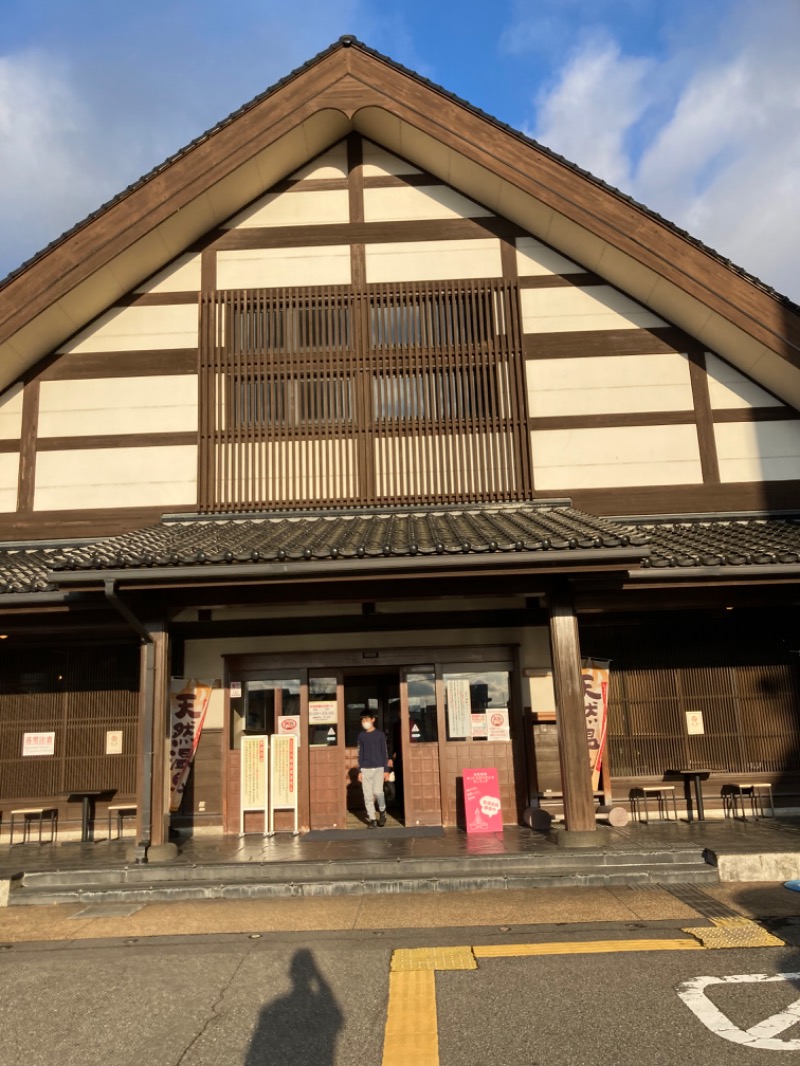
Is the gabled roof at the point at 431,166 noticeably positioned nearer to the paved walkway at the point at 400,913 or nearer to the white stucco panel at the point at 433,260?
the white stucco panel at the point at 433,260

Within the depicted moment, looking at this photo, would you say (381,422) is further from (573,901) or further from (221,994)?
(221,994)

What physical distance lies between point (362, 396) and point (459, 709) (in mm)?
4750

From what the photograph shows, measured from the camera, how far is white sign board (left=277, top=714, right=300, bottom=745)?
10.7 m

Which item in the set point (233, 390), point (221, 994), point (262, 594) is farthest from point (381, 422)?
point (221, 994)

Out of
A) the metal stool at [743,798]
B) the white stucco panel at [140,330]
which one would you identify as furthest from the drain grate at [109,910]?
the white stucco panel at [140,330]

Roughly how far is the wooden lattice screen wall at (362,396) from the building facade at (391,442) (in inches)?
1.8

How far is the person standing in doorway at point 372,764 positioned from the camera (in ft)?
33.4

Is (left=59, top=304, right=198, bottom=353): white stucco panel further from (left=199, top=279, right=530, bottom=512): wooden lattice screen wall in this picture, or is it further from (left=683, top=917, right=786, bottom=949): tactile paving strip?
(left=683, top=917, right=786, bottom=949): tactile paving strip

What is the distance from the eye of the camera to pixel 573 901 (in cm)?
709

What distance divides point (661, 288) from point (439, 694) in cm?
660

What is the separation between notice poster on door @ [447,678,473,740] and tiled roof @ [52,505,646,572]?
221cm

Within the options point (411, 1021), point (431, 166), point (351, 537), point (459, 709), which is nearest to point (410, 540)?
point (351, 537)

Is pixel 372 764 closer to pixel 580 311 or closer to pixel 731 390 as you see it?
pixel 580 311

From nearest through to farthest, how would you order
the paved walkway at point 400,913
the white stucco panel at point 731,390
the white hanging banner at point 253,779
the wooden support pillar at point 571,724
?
1. the paved walkway at point 400,913
2. the wooden support pillar at point 571,724
3. the white hanging banner at point 253,779
4. the white stucco panel at point 731,390
